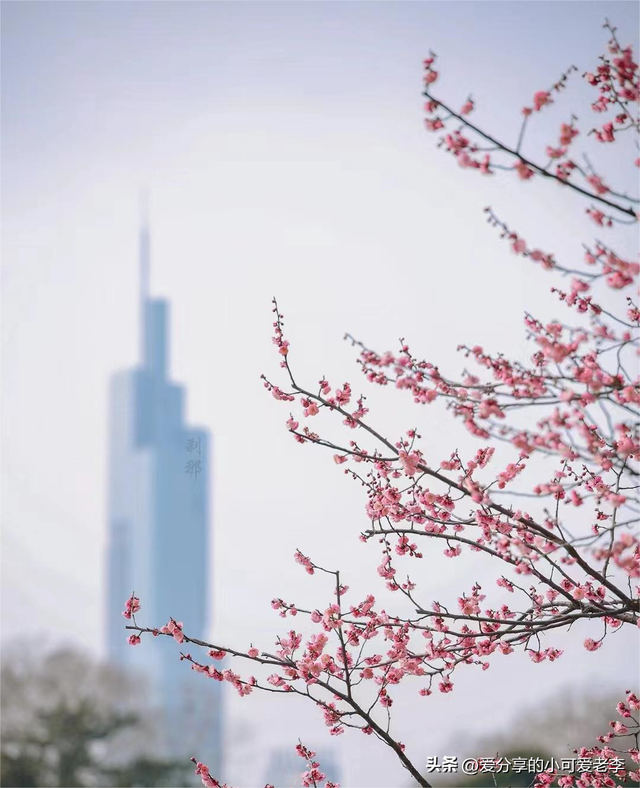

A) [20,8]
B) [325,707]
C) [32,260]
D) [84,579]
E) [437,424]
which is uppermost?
[20,8]

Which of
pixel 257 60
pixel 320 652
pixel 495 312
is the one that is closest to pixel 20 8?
pixel 257 60

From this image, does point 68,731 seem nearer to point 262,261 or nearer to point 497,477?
point 262,261

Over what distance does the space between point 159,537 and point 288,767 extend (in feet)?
14.3

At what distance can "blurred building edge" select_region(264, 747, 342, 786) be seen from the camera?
5680mm

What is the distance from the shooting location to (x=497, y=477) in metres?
1.63

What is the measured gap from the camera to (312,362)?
4.68 metres

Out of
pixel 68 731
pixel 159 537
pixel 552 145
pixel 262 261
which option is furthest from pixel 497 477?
pixel 159 537

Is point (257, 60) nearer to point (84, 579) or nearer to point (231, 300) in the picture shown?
point (231, 300)

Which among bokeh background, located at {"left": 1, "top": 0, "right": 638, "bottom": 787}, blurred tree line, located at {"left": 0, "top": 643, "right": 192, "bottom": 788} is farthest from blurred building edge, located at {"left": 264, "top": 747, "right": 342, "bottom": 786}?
blurred tree line, located at {"left": 0, "top": 643, "right": 192, "bottom": 788}

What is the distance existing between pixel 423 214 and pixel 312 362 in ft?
3.56

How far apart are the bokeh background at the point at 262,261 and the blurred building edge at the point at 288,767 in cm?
8

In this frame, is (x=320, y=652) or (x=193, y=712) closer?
(x=320, y=652)

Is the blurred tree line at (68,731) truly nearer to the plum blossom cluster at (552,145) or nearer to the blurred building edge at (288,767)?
the blurred building edge at (288,767)

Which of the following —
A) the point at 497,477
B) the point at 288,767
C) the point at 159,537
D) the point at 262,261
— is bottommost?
the point at 497,477
